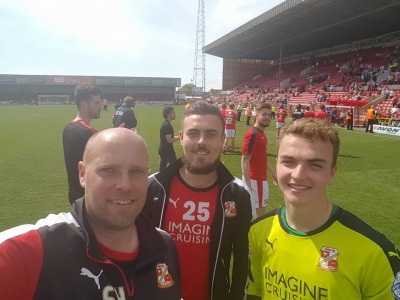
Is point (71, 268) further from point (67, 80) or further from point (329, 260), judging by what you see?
point (67, 80)

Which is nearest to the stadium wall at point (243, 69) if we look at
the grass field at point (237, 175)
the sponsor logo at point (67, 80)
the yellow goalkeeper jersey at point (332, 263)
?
the sponsor logo at point (67, 80)

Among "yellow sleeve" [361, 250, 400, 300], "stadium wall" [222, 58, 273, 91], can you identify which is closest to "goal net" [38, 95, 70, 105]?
"stadium wall" [222, 58, 273, 91]

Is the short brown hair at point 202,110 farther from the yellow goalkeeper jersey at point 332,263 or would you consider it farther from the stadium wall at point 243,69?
the stadium wall at point 243,69

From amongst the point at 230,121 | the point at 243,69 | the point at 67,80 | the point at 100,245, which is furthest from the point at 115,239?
the point at 67,80

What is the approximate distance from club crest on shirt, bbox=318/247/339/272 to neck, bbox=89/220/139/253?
1050mm

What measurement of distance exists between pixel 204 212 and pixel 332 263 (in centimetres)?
98

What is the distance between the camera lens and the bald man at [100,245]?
1.32m

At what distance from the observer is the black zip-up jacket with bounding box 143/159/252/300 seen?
2244mm

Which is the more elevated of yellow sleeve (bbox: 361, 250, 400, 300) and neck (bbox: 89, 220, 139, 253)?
neck (bbox: 89, 220, 139, 253)

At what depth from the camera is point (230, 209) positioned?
2.30 metres

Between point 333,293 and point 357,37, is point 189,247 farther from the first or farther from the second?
point 357,37

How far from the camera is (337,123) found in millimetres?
23438

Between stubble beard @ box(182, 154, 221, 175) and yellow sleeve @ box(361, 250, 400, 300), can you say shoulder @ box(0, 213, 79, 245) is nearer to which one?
stubble beard @ box(182, 154, 221, 175)

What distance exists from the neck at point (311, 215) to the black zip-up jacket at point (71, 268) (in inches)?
32.6
